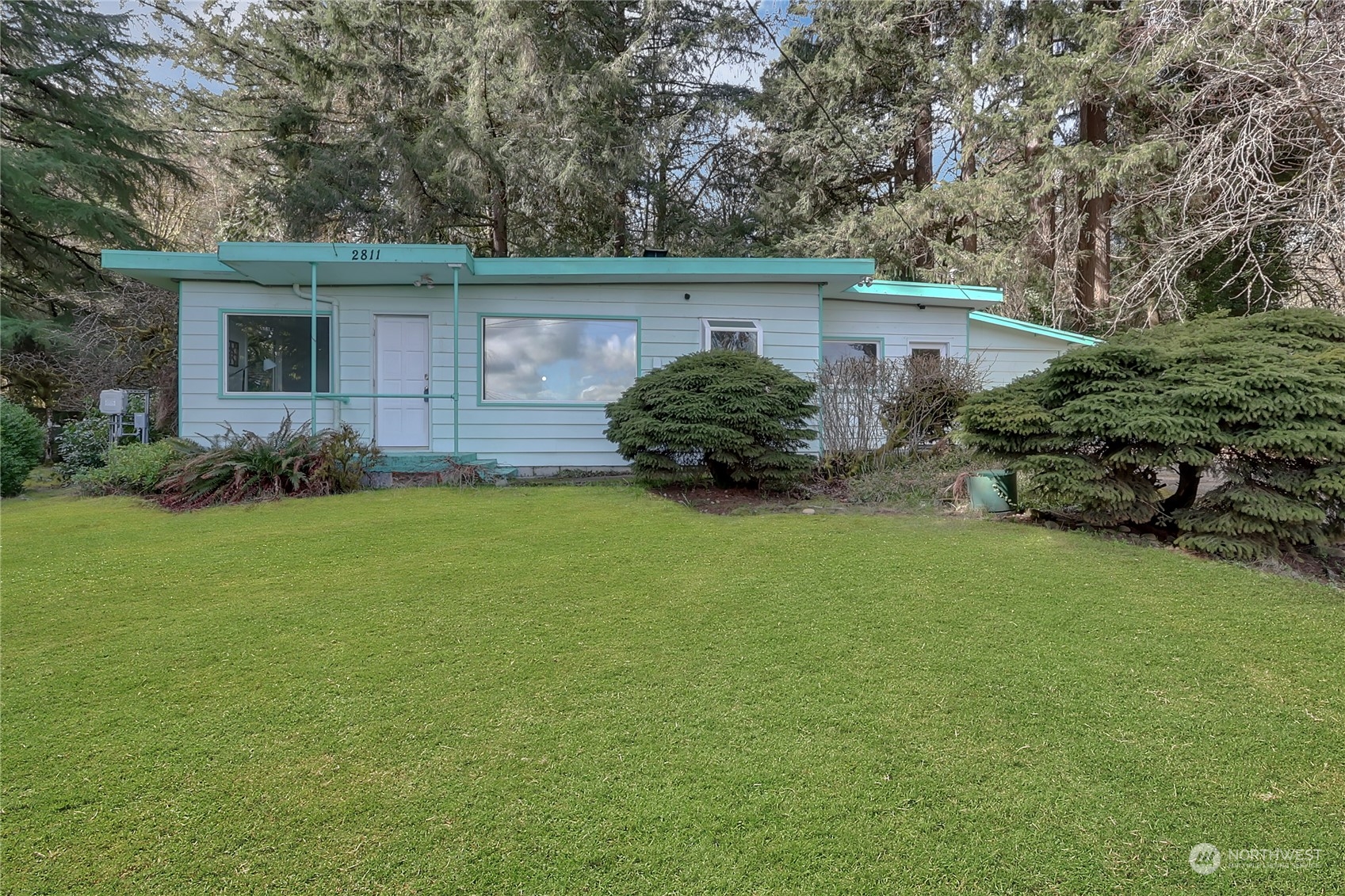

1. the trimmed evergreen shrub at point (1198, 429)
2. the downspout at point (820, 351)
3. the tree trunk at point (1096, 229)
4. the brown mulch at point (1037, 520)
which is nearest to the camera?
the trimmed evergreen shrub at point (1198, 429)

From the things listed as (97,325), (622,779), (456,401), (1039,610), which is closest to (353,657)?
(622,779)

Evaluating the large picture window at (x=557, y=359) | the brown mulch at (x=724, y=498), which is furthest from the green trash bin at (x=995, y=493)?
the large picture window at (x=557, y=359)

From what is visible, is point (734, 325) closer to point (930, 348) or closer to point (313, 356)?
point (930, 348)

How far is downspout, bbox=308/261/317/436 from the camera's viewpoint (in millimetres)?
7515

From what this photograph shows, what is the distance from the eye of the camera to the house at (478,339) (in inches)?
331

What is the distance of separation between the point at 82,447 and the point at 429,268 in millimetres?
5439

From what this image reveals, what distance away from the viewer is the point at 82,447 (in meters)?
8.65

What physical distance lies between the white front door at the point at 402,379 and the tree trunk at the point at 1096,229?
38.7 ft

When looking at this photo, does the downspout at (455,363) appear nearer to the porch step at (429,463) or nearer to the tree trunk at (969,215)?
the porch step at (429,463)

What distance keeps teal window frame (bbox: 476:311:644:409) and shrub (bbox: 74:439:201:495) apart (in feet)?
10.9

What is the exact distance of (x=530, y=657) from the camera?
9.87ft

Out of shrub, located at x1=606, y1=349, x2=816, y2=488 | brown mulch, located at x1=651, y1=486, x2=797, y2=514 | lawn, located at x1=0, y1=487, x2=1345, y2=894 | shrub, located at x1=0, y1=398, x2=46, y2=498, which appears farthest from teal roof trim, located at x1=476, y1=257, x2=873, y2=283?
shrub, located at x1=0, y1=398, x2=46, y2=498

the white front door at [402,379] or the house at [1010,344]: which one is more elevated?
the house at [1010,344]

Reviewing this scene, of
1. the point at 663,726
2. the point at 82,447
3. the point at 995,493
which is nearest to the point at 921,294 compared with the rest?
the point at 995,493
